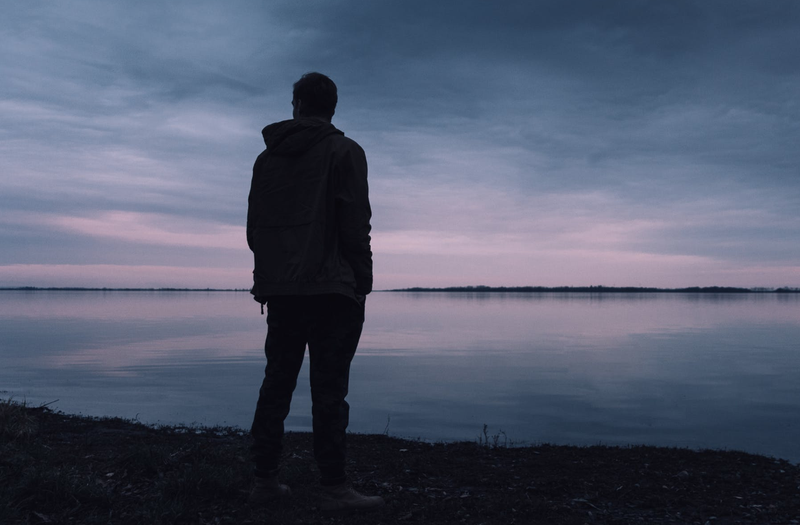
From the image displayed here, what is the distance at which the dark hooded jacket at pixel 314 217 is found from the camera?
14.8ft

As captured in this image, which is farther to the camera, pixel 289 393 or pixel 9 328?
pixel 9 328

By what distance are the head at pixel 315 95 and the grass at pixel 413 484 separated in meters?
3.37

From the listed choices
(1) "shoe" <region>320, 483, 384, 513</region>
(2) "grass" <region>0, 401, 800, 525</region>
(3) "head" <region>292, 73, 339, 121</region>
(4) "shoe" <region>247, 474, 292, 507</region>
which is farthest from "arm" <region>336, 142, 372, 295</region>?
(2) "grass" <region>0, 401, 800, 525</region>

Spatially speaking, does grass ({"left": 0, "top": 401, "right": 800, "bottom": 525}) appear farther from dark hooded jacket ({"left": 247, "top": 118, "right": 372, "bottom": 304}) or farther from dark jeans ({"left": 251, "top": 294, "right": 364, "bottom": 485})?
dark hooded jacket ({"left": 247, "top": 118, "right": 372, "bottom": 304})

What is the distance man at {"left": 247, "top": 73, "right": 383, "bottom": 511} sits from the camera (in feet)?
14.9

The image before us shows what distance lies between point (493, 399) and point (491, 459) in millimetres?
8118

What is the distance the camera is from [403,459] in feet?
22.3

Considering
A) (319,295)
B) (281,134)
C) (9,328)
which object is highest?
(281,134)

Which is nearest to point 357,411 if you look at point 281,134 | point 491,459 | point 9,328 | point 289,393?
point 491,459

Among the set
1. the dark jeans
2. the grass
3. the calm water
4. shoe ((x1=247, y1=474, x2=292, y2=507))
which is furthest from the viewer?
the calm water

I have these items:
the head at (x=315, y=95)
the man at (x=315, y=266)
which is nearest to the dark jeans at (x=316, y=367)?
the man at (x=315, y=266)

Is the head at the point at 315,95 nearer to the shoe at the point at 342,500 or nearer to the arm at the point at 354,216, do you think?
the arm at the point at 354,216

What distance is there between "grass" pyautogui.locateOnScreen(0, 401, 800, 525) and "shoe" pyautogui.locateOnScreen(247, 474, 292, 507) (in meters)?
0.13

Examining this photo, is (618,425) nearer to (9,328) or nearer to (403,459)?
(403,459)
